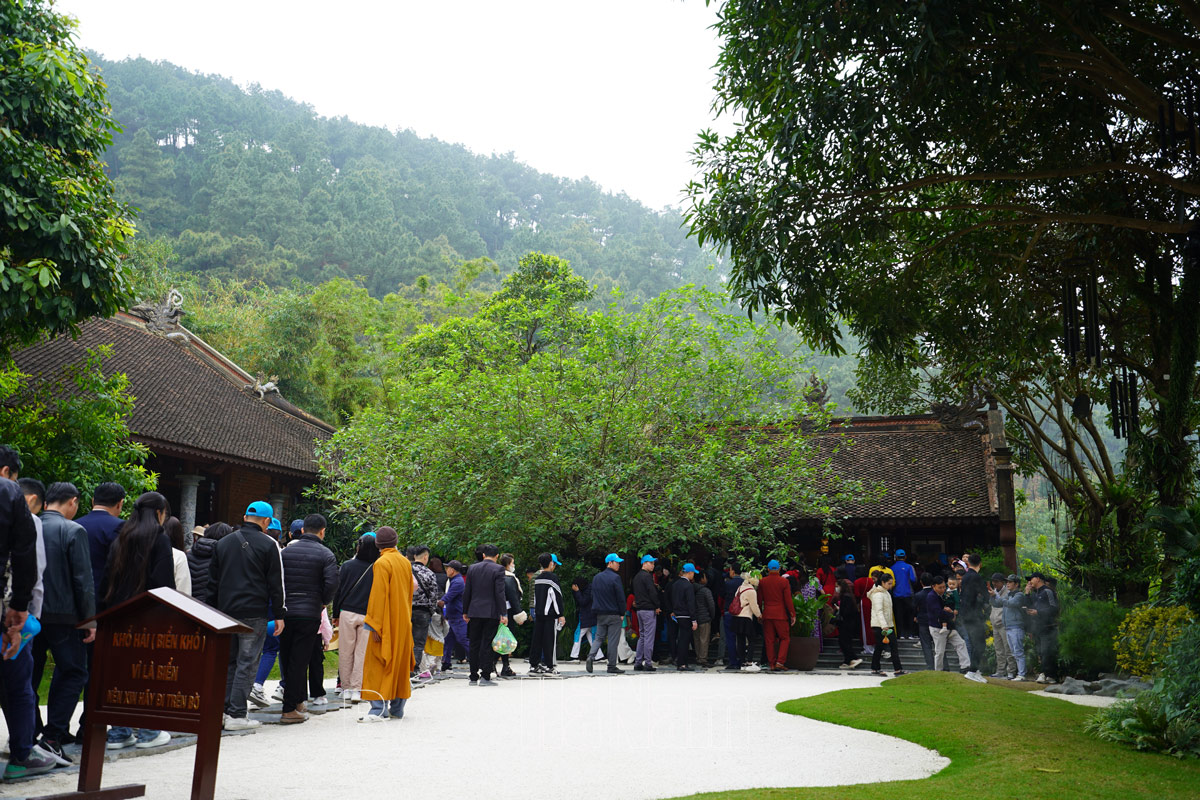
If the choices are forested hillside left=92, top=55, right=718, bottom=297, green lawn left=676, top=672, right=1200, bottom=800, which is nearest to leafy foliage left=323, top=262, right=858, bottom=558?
green lawn left=676, top=672, right=1200, bottom=800

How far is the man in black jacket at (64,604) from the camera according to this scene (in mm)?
5977

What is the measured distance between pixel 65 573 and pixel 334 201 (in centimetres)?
5215

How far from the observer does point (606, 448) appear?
55.9 feet

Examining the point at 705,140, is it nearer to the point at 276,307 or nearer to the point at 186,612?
the point at 186,612

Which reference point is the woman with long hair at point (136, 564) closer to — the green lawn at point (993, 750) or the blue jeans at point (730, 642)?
the green lawn at point (993, 750)

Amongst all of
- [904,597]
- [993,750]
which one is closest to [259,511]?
[993,750]

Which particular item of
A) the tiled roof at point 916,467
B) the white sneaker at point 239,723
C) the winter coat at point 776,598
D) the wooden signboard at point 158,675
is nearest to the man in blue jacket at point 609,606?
the winter coat at point 776,598

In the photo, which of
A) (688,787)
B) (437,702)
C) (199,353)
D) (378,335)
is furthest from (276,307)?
(688,787)

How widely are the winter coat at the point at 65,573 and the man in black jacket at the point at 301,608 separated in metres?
2.30

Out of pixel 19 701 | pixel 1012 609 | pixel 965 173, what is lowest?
pixel 19 701

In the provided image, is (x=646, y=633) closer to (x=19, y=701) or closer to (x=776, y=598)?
(x=776, y=598)

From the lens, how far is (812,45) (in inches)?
329

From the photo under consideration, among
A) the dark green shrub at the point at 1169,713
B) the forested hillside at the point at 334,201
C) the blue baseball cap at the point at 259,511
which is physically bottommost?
the dark green shrub at the point at 1169,713

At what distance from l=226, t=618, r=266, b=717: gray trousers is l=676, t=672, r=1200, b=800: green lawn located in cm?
425
